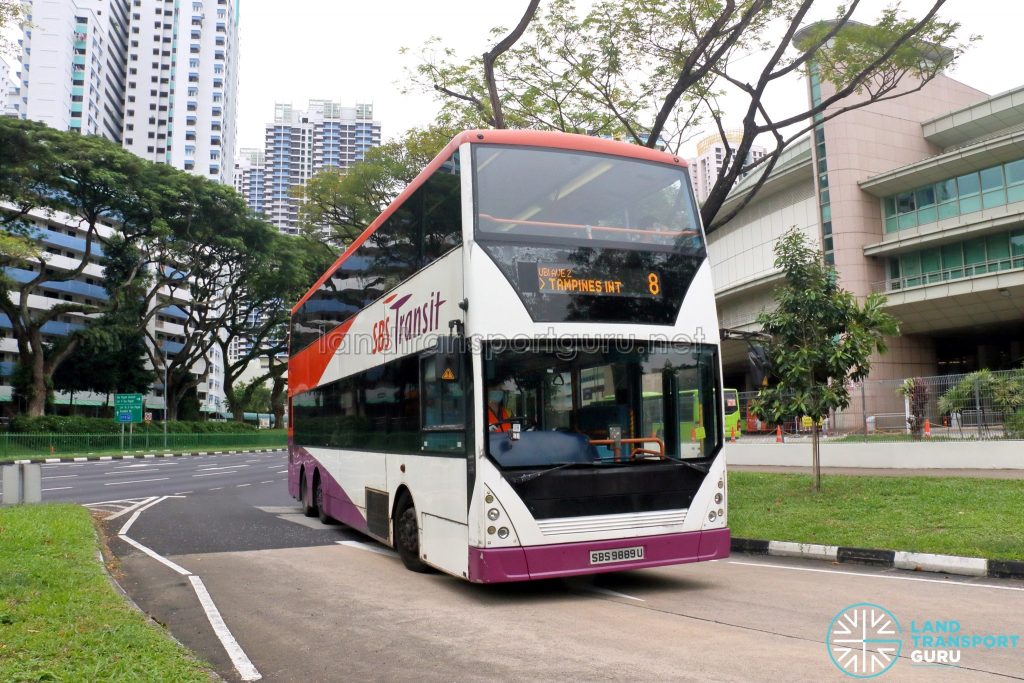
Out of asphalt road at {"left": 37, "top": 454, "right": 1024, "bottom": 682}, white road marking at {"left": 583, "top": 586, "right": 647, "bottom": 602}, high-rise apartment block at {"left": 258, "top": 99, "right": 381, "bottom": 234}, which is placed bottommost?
white road marking at {"left": 583, "top": 586, "right": 647, "bottom": 602}

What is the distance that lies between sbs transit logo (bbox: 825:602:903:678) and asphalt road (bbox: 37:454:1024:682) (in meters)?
0.08

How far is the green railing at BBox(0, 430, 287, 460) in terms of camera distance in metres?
33.9

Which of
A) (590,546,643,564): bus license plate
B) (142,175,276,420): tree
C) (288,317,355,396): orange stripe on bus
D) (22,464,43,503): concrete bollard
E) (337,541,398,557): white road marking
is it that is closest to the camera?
(590,546,643,564): bus license plate

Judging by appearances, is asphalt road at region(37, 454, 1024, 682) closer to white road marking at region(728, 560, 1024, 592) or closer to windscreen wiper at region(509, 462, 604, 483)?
white road marking at region(728, 560, 1024, 592)

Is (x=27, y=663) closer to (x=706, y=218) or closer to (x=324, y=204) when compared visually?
(x=706, y=218)

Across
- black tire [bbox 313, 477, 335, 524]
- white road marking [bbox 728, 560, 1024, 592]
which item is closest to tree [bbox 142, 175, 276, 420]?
black tire [bbox 313, 477, 335, 524]

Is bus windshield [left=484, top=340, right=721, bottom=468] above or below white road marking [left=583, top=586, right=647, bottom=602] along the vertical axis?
above

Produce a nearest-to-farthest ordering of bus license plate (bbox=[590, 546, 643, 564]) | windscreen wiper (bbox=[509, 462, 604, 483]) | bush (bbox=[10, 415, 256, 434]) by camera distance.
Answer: windscreen wiper (bbox=[509, 462, 604, 483])
bus license plate (bbox=[590, 546, 643, 564])
bush (bbox=[10, 415, 256, 434])

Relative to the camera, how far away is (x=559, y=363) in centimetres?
726

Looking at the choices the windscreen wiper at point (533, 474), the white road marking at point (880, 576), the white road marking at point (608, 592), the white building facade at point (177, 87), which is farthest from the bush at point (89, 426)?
the white building facade at point (177, 87)

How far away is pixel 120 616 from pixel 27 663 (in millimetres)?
1266

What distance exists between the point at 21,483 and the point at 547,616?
1116 cm

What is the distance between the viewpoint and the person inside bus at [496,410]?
22.6 ft

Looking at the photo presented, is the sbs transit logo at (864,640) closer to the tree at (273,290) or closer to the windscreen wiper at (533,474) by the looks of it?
the windscreen wiper at (533,474)
